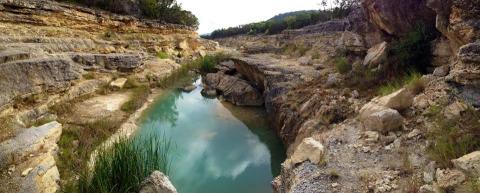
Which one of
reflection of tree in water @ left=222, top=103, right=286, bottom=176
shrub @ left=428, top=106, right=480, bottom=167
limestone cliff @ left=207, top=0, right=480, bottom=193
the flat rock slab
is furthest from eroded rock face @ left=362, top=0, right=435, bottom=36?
the flat rock slab

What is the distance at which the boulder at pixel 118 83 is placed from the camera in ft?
54.8

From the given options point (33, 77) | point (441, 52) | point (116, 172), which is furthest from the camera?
point (33, 77)

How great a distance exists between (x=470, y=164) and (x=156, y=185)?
4.88 m

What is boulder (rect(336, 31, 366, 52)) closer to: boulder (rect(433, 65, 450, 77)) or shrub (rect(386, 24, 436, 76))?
shrub (rect(386, 24, 436, 76))

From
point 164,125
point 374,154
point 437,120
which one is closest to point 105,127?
point 164,125

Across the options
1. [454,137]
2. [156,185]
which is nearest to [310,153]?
[454,137]

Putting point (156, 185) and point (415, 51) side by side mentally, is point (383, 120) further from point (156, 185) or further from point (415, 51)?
point (156, 185)

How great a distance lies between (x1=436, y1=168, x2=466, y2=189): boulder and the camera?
4.82 meters

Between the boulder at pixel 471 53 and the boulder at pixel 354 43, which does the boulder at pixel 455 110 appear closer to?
the boulder at pixel 471 53

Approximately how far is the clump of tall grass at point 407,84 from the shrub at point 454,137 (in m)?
1.75

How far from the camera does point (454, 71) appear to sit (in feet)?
24.4

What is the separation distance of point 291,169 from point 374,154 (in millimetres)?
1706

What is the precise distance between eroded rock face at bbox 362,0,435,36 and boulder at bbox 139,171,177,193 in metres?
8.68

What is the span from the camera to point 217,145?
12.3 meters
